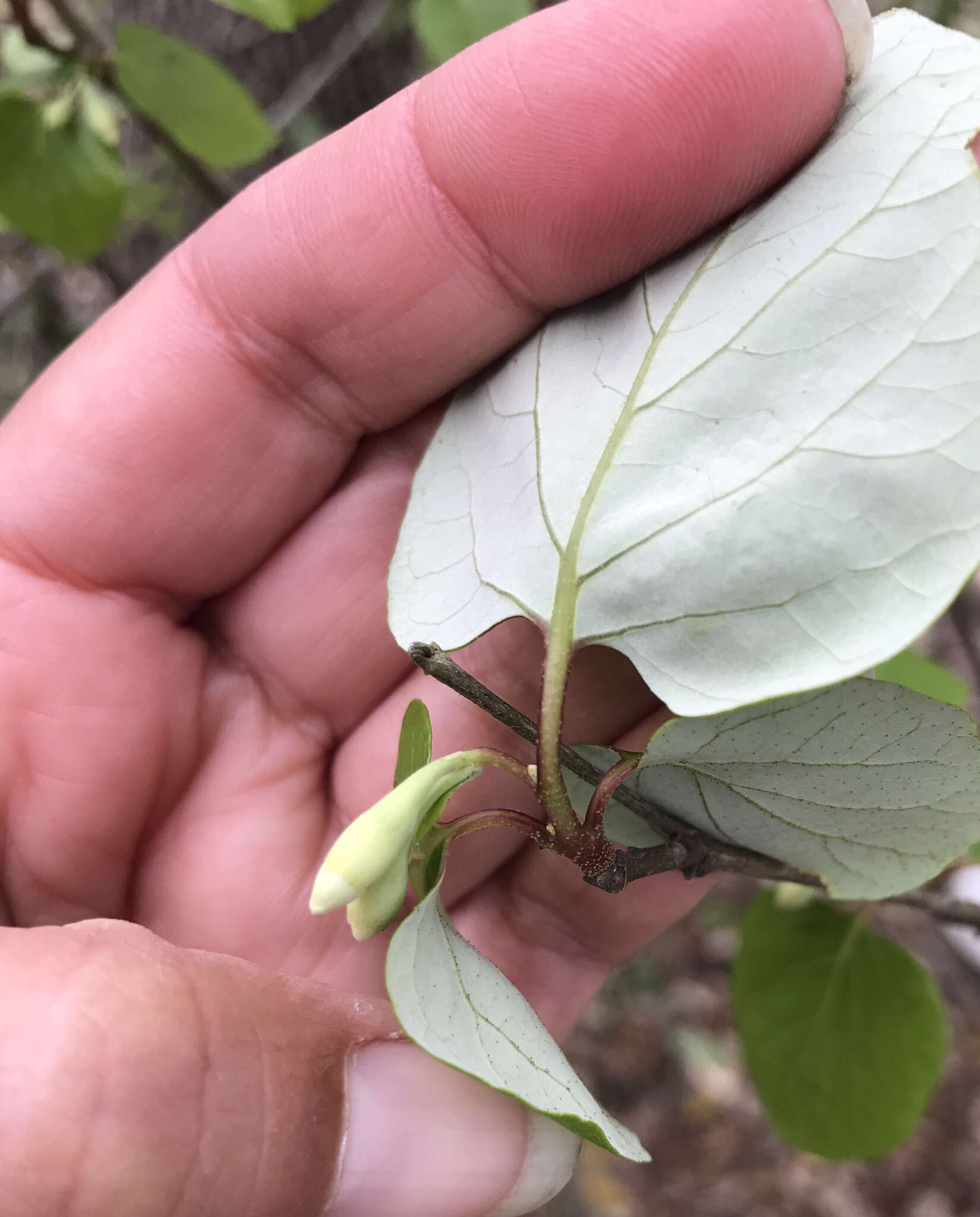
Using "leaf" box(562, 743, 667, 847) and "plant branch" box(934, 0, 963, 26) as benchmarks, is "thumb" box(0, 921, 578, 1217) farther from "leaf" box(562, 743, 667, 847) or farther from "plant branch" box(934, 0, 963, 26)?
"plant branch" box(934, 0, 963, 26)

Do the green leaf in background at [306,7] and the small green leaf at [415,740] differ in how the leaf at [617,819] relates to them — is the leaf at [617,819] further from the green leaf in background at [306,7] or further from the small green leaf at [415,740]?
the green leaf in background at [306,7]

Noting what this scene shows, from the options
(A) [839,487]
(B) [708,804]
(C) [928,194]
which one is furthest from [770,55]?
(B) [708,804]

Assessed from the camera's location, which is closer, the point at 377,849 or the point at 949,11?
the point at 377,849

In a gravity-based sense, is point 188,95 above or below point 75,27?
below

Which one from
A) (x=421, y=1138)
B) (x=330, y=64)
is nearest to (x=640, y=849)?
(x=421, y=1138)

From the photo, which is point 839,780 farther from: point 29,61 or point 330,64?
point 330,64

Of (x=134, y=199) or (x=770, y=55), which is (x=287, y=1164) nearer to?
(x=770, y=55)

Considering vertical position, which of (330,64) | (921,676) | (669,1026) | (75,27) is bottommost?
(669,1026)
